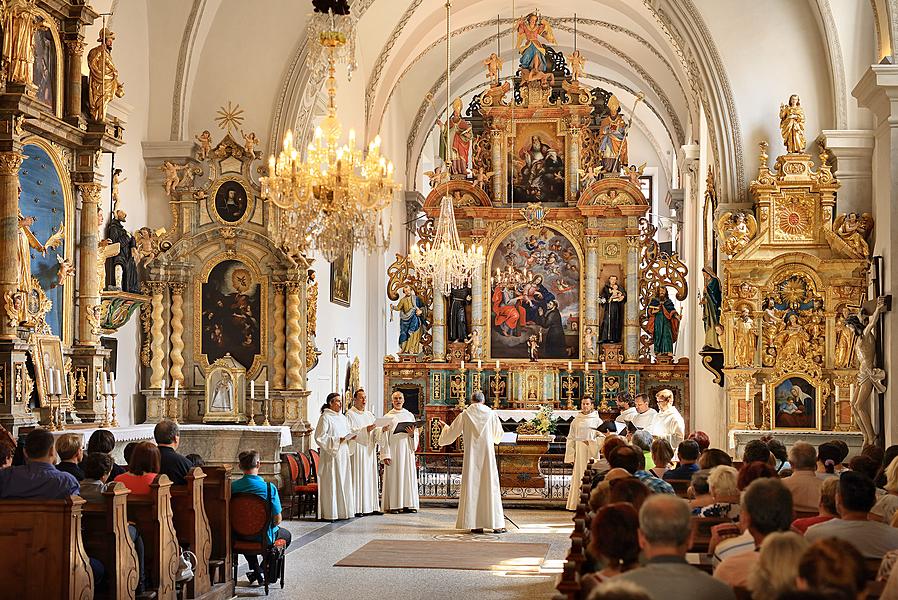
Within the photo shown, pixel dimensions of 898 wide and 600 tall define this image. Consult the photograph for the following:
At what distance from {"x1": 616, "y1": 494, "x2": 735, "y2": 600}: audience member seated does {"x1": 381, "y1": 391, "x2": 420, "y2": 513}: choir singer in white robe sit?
10809mm

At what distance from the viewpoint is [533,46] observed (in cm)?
2241

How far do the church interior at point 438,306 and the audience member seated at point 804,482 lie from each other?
2cm

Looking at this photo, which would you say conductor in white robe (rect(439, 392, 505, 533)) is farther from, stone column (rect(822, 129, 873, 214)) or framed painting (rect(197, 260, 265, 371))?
stone column (rect(822, 129, 873, 214))

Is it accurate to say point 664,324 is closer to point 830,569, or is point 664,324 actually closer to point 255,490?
point 255,490

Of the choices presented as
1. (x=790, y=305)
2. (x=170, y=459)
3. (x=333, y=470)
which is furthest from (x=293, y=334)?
(x=170, y=459)

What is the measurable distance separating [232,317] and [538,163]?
8775mm

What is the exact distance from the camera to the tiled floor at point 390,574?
9164 mm

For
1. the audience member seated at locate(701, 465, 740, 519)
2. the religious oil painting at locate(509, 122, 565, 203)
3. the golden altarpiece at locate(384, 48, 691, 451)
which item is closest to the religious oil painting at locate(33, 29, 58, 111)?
the audience member seated at locate(701, 465, 740, 519)

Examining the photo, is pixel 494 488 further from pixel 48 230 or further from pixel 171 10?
pixel 171 10

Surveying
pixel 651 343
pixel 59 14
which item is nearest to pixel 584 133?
pixel 651 343

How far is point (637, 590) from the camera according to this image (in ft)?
9.69

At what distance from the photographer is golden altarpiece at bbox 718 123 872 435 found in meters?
13.6

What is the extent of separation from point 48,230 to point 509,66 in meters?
17.0

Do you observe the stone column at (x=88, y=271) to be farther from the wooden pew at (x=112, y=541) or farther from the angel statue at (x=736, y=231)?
the angel statue at (x=736, y=231)
